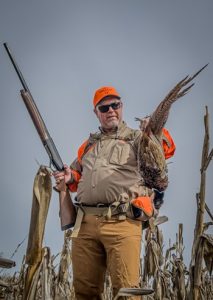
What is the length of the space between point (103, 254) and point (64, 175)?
788mm

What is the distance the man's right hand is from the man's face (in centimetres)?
54

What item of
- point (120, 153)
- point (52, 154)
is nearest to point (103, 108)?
point (120, 153)

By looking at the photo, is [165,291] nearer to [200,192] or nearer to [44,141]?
[44,141]

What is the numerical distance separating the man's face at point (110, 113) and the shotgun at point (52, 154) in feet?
1.72

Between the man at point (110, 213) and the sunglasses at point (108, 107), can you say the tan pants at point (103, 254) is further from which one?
the sunglasses at point (108, 107)

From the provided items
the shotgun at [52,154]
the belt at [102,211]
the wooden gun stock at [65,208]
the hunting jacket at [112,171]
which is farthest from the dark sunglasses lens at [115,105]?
the belt at [102,211]

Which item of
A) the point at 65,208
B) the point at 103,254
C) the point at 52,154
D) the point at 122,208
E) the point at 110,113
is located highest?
the point at 110,113

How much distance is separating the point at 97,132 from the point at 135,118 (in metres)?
0.84

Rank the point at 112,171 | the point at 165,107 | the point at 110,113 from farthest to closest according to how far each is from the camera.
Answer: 1. the point at 110,113
2. the point at 112,171
3. the point at 165,107

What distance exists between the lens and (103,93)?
13.5ft

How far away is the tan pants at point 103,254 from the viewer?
3.38 metres

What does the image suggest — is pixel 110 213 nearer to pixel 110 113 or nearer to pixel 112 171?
pixel 112 171


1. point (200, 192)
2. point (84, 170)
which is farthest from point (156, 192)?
point (200, 192)

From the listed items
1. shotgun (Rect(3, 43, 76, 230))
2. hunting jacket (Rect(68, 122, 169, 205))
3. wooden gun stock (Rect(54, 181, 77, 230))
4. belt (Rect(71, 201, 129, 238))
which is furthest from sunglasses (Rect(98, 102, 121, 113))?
belt (Rect(71, 201, 129, 238))
